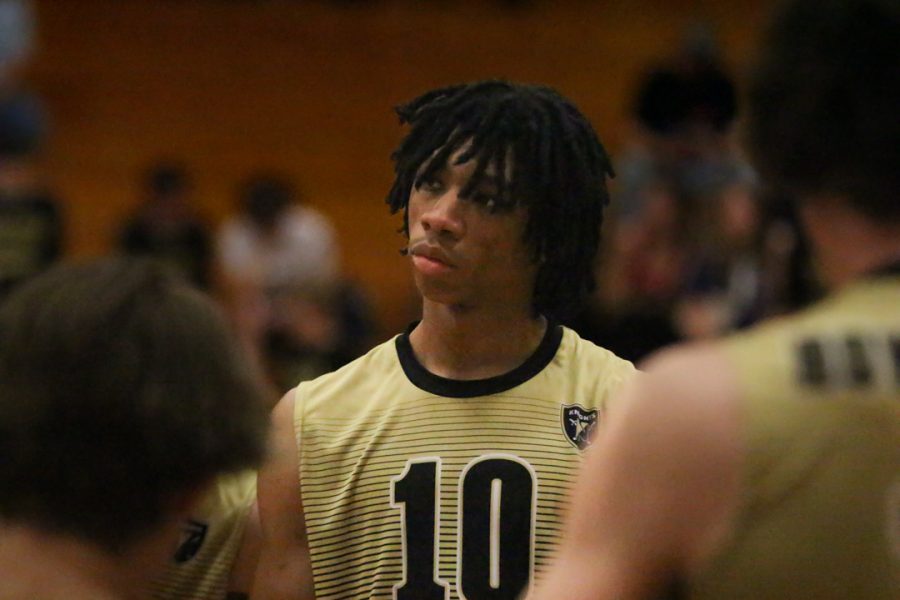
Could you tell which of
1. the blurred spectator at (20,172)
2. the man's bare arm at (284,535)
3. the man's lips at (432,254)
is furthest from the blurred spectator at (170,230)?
the man's lips at (432,254)

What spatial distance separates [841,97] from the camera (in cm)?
166

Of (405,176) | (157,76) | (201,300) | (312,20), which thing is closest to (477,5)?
(312,20)

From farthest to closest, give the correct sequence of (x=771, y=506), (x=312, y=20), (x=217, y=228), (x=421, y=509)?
(x=312, y=20) < (x=217, y=228) < (x=421, y=509) < (x=771, y=506)

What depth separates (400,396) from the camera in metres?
2.95

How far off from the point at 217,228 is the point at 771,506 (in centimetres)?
907

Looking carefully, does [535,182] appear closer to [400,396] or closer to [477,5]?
[400,396]

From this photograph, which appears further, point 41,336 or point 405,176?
point 405,176

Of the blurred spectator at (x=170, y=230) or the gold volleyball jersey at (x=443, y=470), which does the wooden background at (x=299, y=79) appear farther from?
the gold volleyball jersey at (x=443, y=470)

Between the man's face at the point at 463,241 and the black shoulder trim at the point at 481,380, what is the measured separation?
0.14 metres

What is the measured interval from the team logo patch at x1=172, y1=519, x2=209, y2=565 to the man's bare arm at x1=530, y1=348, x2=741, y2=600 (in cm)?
140

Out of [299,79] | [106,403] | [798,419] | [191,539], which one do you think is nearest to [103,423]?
[106,403]

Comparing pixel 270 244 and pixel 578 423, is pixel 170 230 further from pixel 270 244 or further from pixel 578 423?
pixel 578 423

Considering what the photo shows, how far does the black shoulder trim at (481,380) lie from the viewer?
2924 millimetres

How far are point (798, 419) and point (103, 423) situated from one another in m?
0.74
